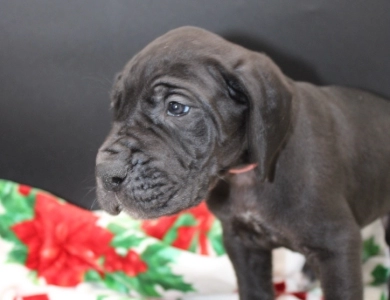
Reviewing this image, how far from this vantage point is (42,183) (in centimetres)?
345

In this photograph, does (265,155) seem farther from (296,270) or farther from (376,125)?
(296,270)

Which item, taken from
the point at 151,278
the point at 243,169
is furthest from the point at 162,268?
the point at 243,169

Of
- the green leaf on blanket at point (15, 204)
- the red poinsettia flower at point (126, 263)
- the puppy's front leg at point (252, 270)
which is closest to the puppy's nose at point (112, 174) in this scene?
the puppy's front leg at point (252, 270)

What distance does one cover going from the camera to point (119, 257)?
122 inches

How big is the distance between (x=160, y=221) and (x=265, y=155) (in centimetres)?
149

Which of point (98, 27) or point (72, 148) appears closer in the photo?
point (98, 27)

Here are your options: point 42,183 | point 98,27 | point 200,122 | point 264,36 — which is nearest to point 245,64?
point 200,122

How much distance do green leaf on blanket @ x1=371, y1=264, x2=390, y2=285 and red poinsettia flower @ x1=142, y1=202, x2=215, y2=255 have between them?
0.90 meters

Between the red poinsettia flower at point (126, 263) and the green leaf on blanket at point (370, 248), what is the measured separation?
1.18 metres

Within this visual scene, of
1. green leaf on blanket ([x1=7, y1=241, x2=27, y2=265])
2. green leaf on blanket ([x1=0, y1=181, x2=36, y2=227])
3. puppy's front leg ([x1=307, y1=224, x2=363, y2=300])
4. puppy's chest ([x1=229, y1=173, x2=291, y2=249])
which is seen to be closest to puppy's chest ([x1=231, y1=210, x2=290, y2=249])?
puppy's chest ([x1=229, y1=173, x2=291, y2=249])

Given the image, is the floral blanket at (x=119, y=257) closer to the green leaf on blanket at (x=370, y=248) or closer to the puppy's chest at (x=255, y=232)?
the green leaf on blanket at (x=370, y=248)

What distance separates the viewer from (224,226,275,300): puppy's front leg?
2520 millimetres

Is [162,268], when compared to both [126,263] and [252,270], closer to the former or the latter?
[126,263]

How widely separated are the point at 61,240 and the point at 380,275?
1.73 metres
